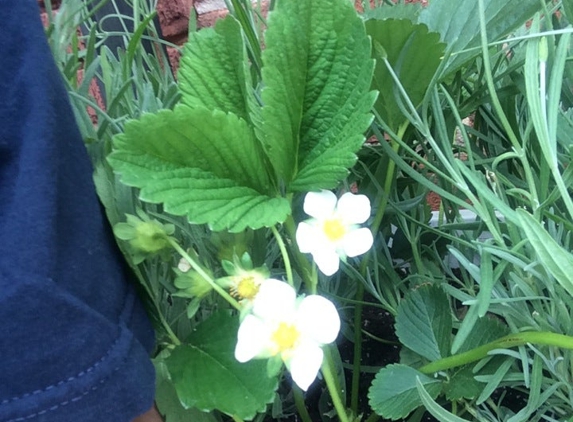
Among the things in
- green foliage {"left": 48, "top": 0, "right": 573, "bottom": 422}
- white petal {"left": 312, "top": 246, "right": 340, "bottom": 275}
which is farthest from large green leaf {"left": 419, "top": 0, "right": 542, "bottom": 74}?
white petal {"left": 312, "top": 246, "right": 340, "bottom": 275}

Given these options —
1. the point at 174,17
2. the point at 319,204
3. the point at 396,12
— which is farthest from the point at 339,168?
the point at 174,17

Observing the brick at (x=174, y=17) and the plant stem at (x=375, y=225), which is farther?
the brick at (x=174, y=17)

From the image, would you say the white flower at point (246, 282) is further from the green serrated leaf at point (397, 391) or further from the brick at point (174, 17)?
the brick at point (174, 17)

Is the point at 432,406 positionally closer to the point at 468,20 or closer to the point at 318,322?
the point at 318,322

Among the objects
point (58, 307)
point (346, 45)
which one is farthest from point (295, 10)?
point (58, 307)

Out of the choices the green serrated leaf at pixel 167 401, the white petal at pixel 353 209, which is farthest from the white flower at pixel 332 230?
the green serrated leaf at pixel 167 401

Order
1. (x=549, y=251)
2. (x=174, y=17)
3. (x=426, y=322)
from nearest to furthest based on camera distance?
1. (x=549, y=251)
2. (x=426, y=322)
3. (x=174, y=17)

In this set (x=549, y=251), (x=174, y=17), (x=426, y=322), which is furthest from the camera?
(x=174, y=17)
